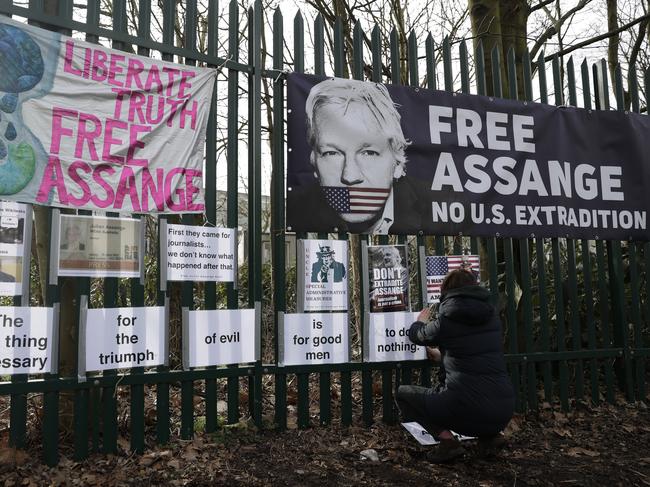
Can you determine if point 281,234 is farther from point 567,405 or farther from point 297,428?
point 567,405

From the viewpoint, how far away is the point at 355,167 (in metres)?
4.49

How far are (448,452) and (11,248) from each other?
9.85 feet

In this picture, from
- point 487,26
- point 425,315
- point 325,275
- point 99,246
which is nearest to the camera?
point 99,246

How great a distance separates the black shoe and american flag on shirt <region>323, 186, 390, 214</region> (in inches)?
70.3

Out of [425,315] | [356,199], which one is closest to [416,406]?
[425,315]

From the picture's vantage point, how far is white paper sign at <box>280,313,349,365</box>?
4.19 metres

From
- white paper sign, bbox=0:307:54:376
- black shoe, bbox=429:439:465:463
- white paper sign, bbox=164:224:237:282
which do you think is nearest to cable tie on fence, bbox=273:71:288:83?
white paper sign, bbox=164:224:237:282

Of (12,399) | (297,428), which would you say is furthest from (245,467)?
(12,399)

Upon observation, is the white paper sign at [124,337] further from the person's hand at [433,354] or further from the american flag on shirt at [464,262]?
the american flag on shirt at [464,262]

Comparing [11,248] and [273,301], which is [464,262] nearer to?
[273,301]

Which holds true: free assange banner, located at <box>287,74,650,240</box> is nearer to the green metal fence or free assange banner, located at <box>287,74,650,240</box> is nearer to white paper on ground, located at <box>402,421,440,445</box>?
the green metal fence

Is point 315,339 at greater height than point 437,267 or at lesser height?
lesser

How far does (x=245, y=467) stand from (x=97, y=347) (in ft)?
3.92

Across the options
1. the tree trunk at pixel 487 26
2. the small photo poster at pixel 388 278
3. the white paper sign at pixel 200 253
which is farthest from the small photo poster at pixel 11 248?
the tree trunk at pixel 487 26
